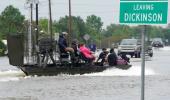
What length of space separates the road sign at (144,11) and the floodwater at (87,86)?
1093 cm

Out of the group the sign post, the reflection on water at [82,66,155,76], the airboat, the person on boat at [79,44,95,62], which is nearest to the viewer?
the sign post

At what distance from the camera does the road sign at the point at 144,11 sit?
28.6 feet

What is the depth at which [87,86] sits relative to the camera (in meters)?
24.8

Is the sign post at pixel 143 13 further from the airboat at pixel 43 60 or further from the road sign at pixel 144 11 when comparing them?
the airboat at pixel 43 60

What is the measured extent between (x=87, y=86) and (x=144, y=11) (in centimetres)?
1619

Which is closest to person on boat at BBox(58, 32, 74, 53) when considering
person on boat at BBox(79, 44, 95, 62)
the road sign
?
person on boat at BBox(79, 44, 95, 62)

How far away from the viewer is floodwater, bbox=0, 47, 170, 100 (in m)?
20.5

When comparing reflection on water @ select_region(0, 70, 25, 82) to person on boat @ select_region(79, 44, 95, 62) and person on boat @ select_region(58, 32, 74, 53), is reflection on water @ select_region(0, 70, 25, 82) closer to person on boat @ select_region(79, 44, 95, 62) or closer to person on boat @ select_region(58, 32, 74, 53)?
person on boat @ select_region(58, 32, 74, 53)

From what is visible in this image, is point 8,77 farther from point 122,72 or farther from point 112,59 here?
point 122,72

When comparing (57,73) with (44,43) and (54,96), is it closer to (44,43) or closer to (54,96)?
(44,43)

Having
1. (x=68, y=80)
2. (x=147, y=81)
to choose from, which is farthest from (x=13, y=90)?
(x=147, y=81)

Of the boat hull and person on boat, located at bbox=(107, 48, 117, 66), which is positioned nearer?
the boat hull

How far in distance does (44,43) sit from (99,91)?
26.0 feet

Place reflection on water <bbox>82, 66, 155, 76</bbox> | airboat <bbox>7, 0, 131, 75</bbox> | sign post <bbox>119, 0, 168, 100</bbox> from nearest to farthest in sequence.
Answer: sign post <bbox>119, 0, 168, 100</bbox> < airboat <bbox>7, 0, 131, 75</bbox> < reflection on water <bbox>82, 66, 155, 76</bbox>
